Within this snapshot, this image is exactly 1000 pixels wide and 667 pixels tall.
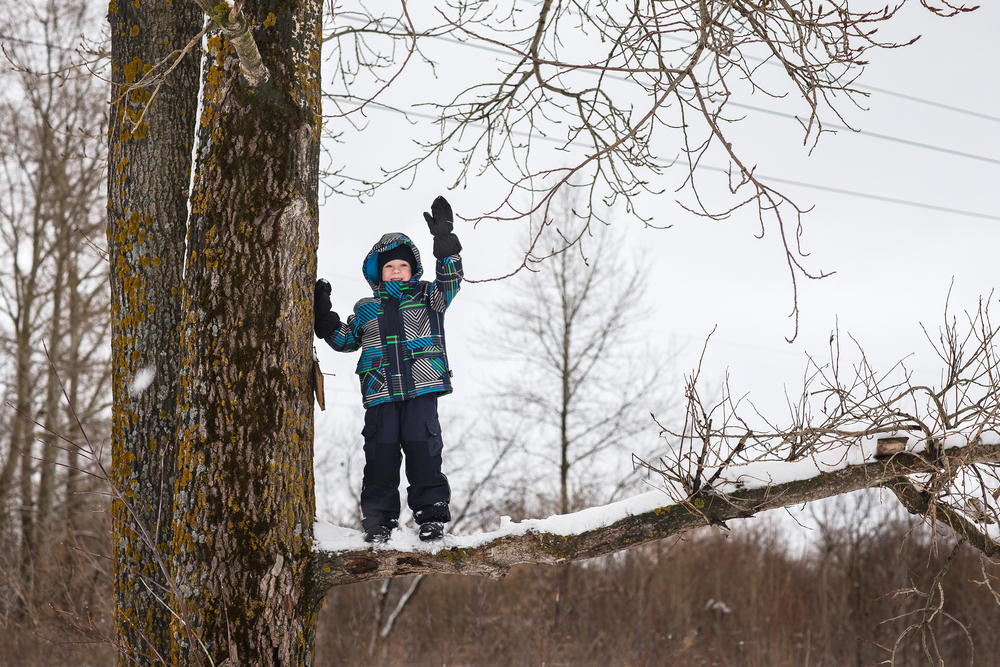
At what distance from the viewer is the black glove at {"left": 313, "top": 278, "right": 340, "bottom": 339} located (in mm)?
3527

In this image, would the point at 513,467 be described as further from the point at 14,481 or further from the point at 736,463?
the point at 736,463

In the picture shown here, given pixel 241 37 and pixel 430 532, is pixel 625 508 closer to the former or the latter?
pixel 430 532

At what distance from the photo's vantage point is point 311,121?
10.7ft

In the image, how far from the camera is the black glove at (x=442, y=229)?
3744mm

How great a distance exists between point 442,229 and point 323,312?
2.46ft

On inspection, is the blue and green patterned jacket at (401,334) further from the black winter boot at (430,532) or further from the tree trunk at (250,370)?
the black winter boot at (430,532)

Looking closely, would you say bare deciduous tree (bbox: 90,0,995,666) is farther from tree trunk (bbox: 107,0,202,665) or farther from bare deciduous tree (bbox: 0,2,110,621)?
bare deciduous tree (bbox: 0,2,110,621)

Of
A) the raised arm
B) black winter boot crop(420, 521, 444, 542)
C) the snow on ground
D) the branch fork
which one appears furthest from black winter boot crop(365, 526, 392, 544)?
the branch fork

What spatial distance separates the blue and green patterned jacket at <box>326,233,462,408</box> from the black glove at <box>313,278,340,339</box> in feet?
0.16

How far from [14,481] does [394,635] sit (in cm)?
671

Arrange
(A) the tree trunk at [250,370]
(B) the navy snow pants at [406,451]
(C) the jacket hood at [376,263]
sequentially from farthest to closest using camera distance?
(C) the jacket hood at [376,263], (B) the navy snow pants at [406,451], (A) the tree trunk at [250,370]

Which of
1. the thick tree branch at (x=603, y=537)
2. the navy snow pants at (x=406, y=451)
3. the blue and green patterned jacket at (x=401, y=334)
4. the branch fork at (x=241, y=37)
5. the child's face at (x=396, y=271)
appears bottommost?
the thick tree branch at (x=603, y=537)

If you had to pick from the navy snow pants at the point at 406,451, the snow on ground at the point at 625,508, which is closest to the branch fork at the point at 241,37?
the navy snow pants at the point at 406,451

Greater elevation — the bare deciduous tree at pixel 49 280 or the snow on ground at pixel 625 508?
the bare deciduous tree at pixel 49 280
